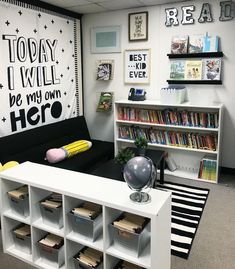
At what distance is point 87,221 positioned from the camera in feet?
6.08

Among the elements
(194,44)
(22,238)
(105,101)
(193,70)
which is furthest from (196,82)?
(22,238)

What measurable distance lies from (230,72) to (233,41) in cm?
39

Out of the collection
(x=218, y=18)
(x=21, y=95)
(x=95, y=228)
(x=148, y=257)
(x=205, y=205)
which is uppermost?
(x=218, y=18)

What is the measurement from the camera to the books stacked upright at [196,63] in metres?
3.63

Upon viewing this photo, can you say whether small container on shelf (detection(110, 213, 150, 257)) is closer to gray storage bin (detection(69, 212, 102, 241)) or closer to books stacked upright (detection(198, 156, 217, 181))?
gray storage bin (detection(69, 212, 102, 241))

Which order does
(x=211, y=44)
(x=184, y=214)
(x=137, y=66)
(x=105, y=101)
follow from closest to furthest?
(x=184, y=214) < (x=211, y=44) < (x=137, y=66) < (x=105, y=101)

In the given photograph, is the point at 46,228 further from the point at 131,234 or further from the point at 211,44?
the point at 211,44

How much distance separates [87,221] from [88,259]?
301 mm

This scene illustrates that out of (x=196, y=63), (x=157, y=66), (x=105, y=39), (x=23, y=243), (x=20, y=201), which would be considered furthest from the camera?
(x=105, y=39)

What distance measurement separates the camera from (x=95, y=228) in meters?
1.86

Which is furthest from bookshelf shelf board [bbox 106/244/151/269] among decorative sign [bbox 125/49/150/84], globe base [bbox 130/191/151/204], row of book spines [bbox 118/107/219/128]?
decorative sign [bbox 125/49/150/84]

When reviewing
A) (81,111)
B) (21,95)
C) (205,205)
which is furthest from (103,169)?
(81,111)

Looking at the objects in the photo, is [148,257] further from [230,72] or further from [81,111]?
[81,111]

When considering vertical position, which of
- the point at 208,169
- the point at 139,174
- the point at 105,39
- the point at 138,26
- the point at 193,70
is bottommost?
the point at 208,169
